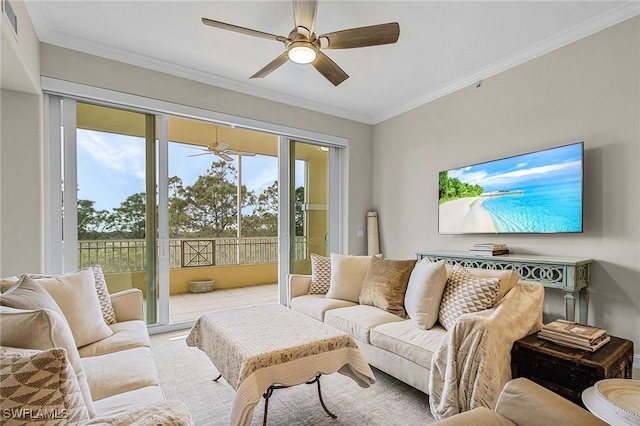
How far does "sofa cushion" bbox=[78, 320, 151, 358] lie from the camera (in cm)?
186

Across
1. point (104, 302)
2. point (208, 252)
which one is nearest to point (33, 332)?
point (104, 302)

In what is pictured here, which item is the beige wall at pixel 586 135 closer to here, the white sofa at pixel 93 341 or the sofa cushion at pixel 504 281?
the sofa cushion at pixel 504 281

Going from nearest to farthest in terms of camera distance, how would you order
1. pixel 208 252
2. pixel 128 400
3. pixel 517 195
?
pixel 128 400
pixel 517 195
pixel 208 252

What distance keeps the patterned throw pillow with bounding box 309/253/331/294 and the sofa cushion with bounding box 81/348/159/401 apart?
187 centimetres

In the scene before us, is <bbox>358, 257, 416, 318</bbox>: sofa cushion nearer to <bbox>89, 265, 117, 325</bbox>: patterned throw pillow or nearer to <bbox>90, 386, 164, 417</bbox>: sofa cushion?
<bbox>90, 386, 164, 417</bbox>: sofa cushion

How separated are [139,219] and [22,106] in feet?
4.45

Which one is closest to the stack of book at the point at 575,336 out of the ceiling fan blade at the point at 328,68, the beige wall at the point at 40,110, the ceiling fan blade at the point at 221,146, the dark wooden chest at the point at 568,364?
the dark wooden chest at the point at 568,364

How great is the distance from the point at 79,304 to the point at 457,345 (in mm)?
2231

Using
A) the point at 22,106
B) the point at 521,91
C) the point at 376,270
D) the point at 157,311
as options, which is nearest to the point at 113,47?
Answer: the point at 22,106

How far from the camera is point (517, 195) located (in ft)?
10.5

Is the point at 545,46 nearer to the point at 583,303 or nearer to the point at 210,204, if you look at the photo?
the point at 583,303

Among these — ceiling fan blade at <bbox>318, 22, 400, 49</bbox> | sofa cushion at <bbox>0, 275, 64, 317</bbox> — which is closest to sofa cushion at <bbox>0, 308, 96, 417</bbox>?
sofa cushion at <bbox>0, 275, 64, 317</bbox>

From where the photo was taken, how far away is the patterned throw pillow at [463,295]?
2053 millimetres

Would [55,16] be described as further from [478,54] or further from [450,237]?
[450,237]
